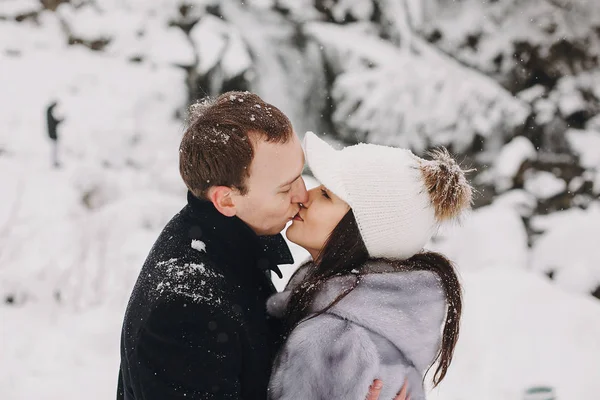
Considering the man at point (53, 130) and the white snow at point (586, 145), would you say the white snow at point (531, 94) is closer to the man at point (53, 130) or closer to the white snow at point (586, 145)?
the white snow at point (586, 145)

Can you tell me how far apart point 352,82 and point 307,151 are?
206 inches

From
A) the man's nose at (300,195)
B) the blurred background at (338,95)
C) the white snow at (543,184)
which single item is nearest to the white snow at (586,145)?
the blurred background at (338,95)

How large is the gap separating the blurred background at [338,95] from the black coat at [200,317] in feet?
12.8

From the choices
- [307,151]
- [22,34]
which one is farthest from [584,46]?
[22,34]

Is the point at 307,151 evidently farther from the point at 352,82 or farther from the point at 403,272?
the point at 352,82

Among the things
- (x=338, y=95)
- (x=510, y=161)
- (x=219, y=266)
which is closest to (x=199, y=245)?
(x=219, y=266)

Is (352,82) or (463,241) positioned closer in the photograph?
(463,241)

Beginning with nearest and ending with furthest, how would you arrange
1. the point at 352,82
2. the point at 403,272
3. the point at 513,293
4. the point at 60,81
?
1. the point at 403,272
2. the point at 513,293
3. the point at 352,82
4. the point at 60,81

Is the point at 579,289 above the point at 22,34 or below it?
above

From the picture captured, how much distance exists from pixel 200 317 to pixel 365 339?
528mm

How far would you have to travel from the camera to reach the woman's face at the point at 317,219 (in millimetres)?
2025

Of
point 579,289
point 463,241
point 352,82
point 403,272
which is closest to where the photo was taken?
point 403,272

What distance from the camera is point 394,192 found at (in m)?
1.92

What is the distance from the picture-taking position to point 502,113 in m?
7.23
